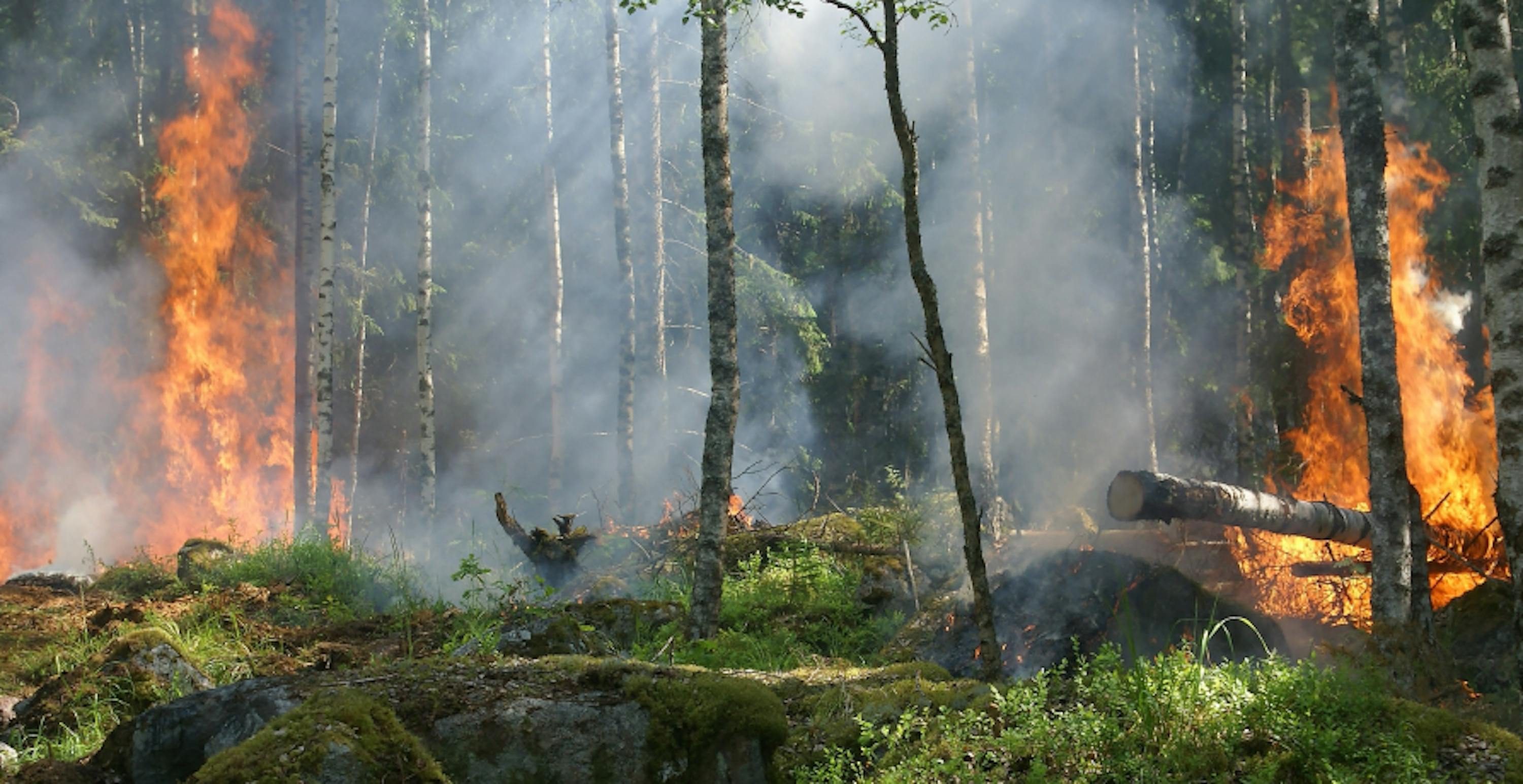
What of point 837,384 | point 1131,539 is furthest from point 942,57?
point 1131,539

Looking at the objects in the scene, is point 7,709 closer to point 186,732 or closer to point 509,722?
point 186,732

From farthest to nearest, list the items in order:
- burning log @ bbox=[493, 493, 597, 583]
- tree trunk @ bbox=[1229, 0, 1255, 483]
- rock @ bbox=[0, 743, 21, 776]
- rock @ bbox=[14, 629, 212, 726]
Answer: tree trunk @ bbox=[1229, 0, 1255, 483], burning log @ bbox=[493, 493, 597, 583], rock @ bbox=[14, 629, 212, 726], rock @ bbox=[0, 743, 21, 776]

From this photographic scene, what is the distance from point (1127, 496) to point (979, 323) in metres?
7.26

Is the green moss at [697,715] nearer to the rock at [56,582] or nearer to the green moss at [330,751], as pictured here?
the green moss at [330,751]

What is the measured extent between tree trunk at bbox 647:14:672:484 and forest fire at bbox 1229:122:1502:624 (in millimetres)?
11301

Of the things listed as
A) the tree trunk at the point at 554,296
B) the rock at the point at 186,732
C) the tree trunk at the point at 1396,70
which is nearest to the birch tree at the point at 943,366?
the rock at the point at 186,732

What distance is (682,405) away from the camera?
23.4m

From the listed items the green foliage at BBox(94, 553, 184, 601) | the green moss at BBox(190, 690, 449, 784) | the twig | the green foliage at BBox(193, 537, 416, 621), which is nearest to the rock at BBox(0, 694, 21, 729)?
the green foliage at BBox(193, 537, 416, 621)

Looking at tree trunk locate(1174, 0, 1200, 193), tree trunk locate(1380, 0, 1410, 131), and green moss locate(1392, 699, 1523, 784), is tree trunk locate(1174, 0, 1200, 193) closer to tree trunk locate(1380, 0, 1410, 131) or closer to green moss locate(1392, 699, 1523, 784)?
tree trunk locate(1380, 0, 1410, 131)

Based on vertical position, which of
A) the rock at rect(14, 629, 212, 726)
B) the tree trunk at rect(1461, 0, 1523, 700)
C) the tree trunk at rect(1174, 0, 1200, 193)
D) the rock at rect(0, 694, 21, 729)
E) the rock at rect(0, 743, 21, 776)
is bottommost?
the rock at rect(0, 743, 21, 776)

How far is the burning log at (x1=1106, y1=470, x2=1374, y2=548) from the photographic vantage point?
8805mm

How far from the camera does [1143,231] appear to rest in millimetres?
18047

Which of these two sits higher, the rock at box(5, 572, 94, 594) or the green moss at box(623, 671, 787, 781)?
the rock at box(5, 572, 94, 594)

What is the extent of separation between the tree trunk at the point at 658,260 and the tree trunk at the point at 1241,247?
10244mm
